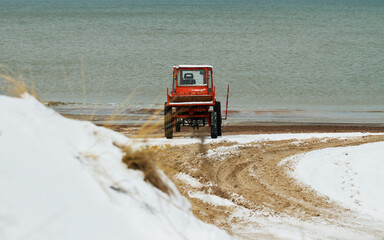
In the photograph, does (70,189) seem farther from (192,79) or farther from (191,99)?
(192,79)

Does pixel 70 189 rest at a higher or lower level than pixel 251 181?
higher

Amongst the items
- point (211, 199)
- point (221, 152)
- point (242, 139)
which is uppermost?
point (211, 199)

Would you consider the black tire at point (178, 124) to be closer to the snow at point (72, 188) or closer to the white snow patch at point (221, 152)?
the white snow patch at point (221, 152)

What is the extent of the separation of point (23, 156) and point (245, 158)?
846cm

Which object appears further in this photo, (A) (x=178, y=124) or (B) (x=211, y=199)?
(A) (x=178, y=124)

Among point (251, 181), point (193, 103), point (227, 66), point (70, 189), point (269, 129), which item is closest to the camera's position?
point (70, 189)

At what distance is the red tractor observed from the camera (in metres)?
13.0

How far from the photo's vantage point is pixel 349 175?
9367 millimetres

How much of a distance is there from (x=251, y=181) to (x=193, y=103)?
401 cm

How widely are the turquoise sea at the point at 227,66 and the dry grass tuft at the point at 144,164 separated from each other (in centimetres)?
387

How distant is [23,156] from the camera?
3.34 m

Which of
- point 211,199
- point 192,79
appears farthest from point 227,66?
point 211,199

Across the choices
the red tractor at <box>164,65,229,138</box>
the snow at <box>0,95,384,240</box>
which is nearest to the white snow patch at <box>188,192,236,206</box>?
the snow at <box>0,95,384,240</box>

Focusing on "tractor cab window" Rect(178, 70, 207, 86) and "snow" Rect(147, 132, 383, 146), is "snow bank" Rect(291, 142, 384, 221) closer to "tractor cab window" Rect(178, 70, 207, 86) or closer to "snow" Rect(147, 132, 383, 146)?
"snow" Rect(147, 132, 383, 146)
